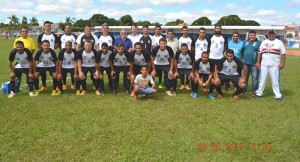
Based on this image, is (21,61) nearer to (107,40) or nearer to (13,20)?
(107,40)

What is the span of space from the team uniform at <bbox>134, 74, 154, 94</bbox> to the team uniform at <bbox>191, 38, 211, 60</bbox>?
1833mm

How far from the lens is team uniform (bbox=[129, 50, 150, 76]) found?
7352mm

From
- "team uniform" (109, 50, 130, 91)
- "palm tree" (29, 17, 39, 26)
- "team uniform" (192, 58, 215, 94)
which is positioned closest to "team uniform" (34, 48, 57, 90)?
"team uniform" (109, 50, 130, 91)

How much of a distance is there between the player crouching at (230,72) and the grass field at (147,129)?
16.2 inches

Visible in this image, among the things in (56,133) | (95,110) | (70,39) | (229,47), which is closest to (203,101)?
(229,47)

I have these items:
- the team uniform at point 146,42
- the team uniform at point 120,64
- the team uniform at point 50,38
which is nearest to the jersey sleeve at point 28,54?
the team uniform at point 50,38

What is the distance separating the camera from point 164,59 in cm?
775

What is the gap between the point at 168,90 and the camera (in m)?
7.62

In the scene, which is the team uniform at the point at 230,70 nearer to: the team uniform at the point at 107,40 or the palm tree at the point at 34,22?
the team uniform at the point at 107,40

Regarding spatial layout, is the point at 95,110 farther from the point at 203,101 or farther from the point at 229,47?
the point at 229,47

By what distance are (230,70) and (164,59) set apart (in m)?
1.90

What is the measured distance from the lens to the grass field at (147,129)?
3838 mm

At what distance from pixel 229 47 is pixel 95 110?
4.44 m

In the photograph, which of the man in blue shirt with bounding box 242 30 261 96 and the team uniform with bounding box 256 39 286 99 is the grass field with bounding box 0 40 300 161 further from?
the man in blue shirt with bounding box 242 30 261 96
